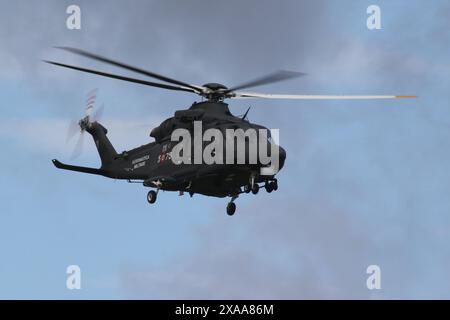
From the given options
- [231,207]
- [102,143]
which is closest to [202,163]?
[231,207]

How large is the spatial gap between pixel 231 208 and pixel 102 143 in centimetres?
1425

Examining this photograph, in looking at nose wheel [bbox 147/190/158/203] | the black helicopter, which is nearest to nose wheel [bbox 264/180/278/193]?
the black helicopter

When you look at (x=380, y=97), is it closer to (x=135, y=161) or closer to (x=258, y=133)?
(x=258, y=133)

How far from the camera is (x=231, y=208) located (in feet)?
212

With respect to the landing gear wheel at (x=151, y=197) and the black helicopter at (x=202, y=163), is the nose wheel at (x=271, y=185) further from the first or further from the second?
the landing gear wheel at (x=151, y=197)

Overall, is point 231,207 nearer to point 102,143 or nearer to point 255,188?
point 255,188

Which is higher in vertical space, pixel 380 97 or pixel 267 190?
pixel 380 97

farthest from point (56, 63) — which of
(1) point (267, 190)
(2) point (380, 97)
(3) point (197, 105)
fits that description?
(2) point (380, 97)

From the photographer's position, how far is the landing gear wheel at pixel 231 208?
6456cm

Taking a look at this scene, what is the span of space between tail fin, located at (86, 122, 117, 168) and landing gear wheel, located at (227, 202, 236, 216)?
11696 millimetres

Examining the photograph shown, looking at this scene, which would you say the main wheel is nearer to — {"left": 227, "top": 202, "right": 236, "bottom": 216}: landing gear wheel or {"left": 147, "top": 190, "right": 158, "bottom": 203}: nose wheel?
{"left": 227, "top": 202, "right": 236, "bottom": 216}: landing gear wheel

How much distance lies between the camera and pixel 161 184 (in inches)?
2586

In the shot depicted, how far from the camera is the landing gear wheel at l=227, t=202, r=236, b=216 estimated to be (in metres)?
64.6
